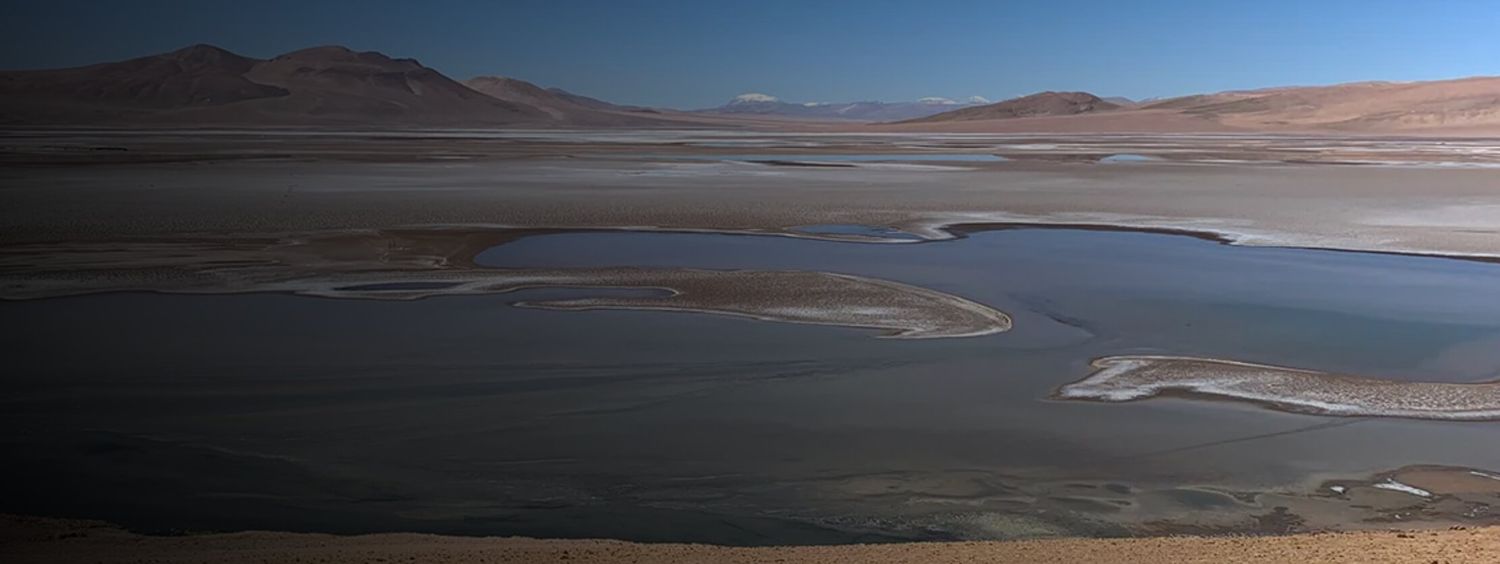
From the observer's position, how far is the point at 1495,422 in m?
6.92

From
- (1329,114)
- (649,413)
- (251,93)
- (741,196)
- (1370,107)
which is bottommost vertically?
(649,413)

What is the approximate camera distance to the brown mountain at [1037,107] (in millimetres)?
134875

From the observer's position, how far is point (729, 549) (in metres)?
4.65

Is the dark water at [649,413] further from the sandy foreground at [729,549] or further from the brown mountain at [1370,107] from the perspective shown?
the brown mountain at [1370,107]

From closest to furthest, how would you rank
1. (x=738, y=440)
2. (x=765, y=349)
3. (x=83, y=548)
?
Result: (x=83, y=548), (x=738, y=440), (x=765, y=349)

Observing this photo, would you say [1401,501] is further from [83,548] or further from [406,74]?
[406,74]

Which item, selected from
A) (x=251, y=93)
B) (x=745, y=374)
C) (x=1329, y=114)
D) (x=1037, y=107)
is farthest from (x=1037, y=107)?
(x=745, y=374)

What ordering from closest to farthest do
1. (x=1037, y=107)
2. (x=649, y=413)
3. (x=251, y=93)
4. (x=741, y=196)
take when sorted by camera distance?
(x=649, y=413)
(x=741, y=196)
(x=251, y=93)
(x=1037, y=107)

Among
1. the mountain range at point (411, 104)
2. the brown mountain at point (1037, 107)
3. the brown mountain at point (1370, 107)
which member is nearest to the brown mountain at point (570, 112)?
the mountain range at point (411, 104)

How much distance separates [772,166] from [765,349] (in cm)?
2365

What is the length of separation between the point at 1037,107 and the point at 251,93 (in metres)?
71.9

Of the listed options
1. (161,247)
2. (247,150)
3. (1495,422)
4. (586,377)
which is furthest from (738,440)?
(247,150)

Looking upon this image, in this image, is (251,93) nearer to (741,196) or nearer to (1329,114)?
(1329,114)

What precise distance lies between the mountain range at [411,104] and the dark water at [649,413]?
72.9 metres
